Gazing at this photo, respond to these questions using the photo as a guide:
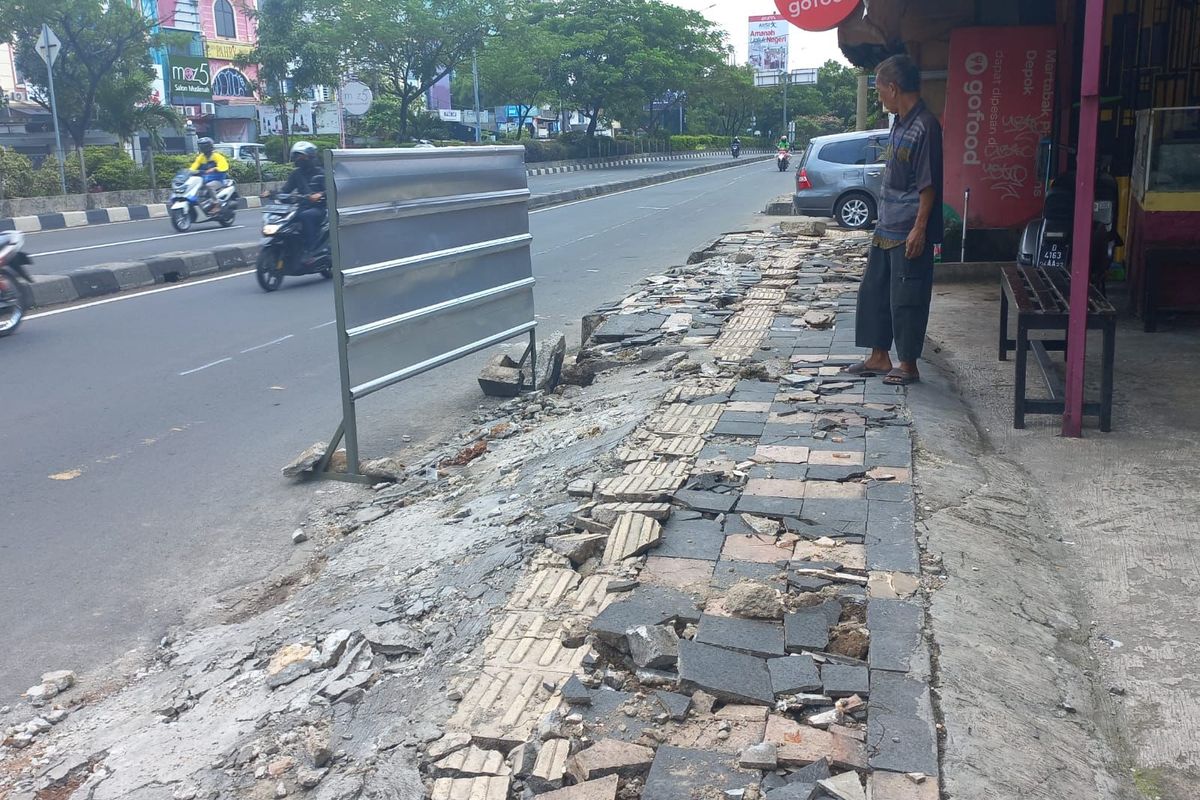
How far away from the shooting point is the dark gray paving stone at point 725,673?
255 cm

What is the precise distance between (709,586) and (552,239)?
13.9 metres

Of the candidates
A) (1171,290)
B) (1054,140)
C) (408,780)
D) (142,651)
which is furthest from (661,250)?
(408,780)

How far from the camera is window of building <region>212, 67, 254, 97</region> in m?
48.3

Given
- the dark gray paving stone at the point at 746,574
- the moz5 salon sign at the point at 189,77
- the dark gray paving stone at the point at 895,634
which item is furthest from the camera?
the moz5 salon sign at the point at 189,77

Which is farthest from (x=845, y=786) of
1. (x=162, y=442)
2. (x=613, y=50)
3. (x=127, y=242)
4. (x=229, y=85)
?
(x=229, y=85)

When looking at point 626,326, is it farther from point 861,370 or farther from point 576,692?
point 576,692

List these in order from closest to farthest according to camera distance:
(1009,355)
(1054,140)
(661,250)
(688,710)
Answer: (688,710) → (1009,355) → (1054,140) → (661,250)

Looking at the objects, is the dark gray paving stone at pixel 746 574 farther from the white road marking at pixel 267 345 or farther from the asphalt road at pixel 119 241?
the asphalt road at pixel 119 241

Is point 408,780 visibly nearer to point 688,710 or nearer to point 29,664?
point 688,710

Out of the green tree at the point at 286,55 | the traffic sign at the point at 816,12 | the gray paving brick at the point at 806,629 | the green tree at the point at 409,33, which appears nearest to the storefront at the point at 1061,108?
the traffic sign at the point at 816,12

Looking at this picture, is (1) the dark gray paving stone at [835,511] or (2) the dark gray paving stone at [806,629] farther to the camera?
(1) the dark gray paving stone at [835,511]

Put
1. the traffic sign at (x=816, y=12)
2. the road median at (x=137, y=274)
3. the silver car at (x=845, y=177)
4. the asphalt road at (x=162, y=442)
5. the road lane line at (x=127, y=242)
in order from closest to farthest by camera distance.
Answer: the asphalt road at (x=162, y=442) < the traffic sign at (x=816, y=12) < the road median at (x=137, y=274) < the road lane line at (x=127, y=242) < the silver car at (x=845, y=177)

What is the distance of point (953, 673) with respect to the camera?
8.70 ft

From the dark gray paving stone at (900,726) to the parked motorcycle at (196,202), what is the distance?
56.6 feet
